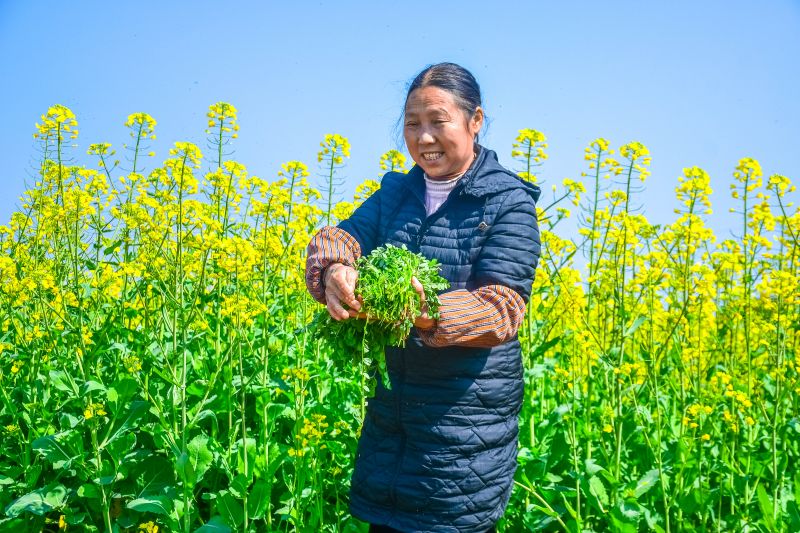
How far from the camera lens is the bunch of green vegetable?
6.37ft

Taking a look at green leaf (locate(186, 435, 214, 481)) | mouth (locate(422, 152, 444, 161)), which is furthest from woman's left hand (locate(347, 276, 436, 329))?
green leaf (locate(186, 435, 214, 481))

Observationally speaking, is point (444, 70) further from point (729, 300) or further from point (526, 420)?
point (729, 300)

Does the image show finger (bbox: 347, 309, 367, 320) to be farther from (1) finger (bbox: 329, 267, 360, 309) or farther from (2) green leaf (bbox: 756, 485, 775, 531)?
(2) green leaf (bbox: 756, 485, 775, 531)

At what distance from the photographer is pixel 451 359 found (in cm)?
222

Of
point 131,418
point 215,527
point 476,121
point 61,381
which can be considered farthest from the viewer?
point 61,381

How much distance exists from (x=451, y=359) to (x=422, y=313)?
304 millimetres

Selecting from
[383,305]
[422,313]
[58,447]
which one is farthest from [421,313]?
[58,447]

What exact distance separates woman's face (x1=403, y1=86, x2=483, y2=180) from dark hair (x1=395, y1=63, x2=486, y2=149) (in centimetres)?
2

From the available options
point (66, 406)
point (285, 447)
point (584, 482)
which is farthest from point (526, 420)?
point (66, 406)

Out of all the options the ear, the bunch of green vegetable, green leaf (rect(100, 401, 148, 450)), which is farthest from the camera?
green leaf (rect(100, 401, 148, 450))

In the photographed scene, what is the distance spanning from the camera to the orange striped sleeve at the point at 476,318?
1968mm

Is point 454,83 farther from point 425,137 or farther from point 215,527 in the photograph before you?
point 215,527

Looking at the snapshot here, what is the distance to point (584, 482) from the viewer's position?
336 cm

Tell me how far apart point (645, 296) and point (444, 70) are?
85.8 inches
